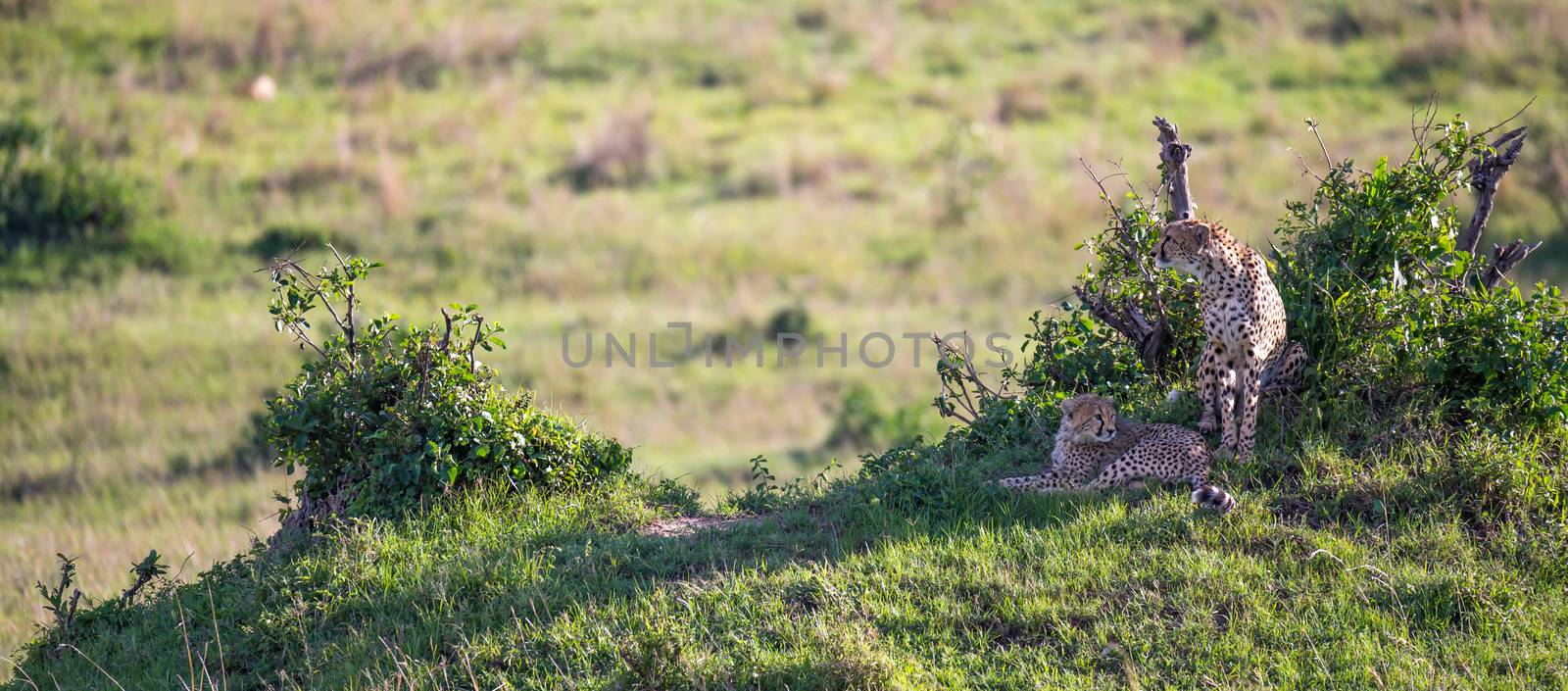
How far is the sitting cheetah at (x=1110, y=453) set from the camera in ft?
22.1

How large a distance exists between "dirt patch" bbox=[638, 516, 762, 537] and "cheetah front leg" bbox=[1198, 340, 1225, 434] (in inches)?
92.7

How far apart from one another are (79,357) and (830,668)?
41.6 ft

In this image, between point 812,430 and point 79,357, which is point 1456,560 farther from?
point 79,357

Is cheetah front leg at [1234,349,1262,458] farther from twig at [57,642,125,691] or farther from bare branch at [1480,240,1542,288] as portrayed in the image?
twig at [57,642,125,691]

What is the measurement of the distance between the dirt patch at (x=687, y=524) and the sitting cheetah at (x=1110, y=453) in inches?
54.3

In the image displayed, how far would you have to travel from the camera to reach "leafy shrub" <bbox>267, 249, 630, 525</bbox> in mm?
7078

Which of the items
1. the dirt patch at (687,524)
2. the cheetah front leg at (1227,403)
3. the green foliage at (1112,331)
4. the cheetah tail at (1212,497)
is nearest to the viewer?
the cheetah tail at (1212,497)

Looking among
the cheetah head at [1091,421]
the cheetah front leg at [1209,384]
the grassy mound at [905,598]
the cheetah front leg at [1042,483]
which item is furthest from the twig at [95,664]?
the cheetah front leg at [1209,384]

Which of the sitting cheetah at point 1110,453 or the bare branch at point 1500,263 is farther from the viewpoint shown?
the bare branch at point 1500,263

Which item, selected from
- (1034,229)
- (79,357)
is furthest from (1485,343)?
(79,357)

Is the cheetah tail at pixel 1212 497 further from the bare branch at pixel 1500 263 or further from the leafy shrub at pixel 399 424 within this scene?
the leafy shrub at pixel 399 424

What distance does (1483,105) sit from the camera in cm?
2055

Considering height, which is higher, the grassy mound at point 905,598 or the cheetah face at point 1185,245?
the cheetah face at point 1185,245

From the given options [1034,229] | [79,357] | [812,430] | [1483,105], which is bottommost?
[812,430]
